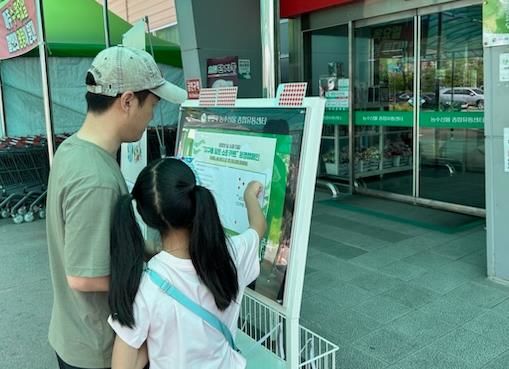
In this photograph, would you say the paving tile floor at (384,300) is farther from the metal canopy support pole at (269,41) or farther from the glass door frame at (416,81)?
the metal canopy support pole at (269,41)

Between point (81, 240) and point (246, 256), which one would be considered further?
point (246, 256)

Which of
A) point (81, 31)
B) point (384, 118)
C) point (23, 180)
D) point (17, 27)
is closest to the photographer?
point (17, 27)

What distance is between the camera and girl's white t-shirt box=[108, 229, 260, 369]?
1.30 metres

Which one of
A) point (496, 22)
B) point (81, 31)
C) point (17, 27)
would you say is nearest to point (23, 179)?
point (17, 27)

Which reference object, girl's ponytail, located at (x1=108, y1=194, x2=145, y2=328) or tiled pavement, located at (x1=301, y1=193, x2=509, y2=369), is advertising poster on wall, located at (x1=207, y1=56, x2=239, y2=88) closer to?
tiled pavement, located at (x1=301, y1=193, x2=509, y2=369)

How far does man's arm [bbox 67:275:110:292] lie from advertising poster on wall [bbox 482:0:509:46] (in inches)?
123

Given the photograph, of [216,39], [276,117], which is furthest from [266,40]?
[216,39]

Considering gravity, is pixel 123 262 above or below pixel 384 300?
above

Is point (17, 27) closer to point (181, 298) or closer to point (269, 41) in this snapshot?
point (269, 41)

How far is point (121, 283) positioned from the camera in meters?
1.27

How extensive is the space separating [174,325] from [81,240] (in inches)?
12.8

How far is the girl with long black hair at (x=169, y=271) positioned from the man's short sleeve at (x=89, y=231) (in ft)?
0.08

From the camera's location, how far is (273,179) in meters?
1.81

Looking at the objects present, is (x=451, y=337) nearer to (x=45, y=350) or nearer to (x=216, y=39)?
(x=45, y=350)
